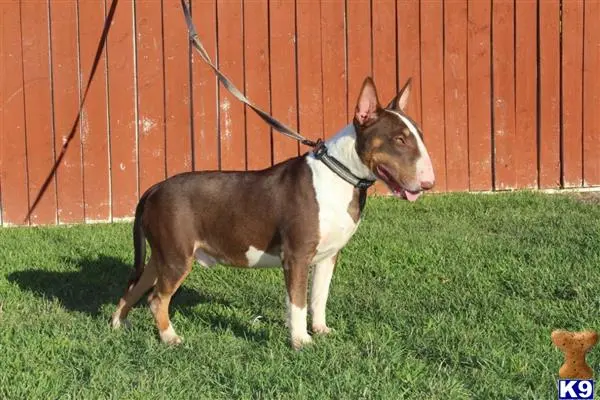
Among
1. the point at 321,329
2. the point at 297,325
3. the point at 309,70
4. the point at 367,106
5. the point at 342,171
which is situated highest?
the point at 309,70

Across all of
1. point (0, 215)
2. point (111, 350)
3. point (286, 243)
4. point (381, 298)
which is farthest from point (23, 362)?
point (0, 215)

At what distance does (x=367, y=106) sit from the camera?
14.7 feet

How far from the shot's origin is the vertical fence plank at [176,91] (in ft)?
27.3

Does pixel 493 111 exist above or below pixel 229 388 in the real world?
above

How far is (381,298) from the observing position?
5.49 m

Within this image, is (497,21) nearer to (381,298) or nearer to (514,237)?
(514,237)

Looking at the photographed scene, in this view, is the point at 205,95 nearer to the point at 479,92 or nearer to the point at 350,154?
the point at 479,92

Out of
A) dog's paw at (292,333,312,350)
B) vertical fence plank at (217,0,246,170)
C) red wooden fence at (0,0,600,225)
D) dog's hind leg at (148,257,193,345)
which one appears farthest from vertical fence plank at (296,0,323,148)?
dog's paw at (292,333,312,350)

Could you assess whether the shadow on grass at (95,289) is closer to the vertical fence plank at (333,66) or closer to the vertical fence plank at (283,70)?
the vertical fence plank at (283,70)

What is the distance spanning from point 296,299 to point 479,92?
508 centimetres

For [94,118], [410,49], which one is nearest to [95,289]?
[94,118]

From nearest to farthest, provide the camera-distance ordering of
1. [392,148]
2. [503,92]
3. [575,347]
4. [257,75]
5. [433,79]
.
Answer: [575,347] < [392,148] < [257,75] < [433,79] < [503,92]

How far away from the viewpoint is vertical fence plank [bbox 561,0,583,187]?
30.2 ft

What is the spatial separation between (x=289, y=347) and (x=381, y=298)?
3.37 ft
